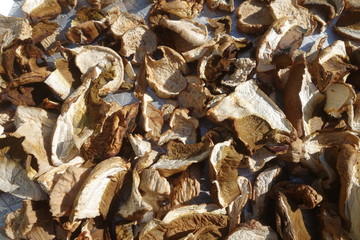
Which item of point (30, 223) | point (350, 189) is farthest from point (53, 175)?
point (350, 189)

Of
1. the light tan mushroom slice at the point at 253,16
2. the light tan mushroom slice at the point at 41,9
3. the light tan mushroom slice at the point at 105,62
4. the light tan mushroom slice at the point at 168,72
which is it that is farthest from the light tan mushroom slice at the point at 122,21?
the light tan mushroom slice at the point at 253,16

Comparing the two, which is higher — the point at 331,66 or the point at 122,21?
the point at 122,21

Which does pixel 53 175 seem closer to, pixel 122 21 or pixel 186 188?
pixel 186 188

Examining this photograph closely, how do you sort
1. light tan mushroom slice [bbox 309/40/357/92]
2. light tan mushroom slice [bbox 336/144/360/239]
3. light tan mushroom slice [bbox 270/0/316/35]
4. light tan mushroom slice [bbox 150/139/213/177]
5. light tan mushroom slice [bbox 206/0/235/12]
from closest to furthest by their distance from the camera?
light tan mushroom slice [bbox 336/144/360/239] < light tan mushroom slice [bbox 150/139/213/177] < light tan mushroom slice [bbox 309/40/357/92] < light tan mushroom slice [bbox 270/0/316/35] < light tan mushroom slice [bbox 206/0/235/12]

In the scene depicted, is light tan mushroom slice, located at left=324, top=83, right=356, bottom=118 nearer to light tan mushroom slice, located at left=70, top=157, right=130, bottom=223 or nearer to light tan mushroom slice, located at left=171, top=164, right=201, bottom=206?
light tan mushroom slice, located at left=171, top=164, right=201, bottom=206

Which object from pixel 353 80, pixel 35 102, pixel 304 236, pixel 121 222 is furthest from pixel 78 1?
pixel 304 236

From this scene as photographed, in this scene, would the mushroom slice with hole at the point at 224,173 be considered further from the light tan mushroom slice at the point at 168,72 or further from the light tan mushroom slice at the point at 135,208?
the light tan mushroom slice at the point at 168,72

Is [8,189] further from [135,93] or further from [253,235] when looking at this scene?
[253,235]

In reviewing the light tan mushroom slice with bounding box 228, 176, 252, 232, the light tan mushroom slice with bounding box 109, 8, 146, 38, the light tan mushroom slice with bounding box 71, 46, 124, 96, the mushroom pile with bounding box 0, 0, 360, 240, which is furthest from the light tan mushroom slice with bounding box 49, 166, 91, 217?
the light tan mushroom slice with bounding box 109, 8, 146, 38
